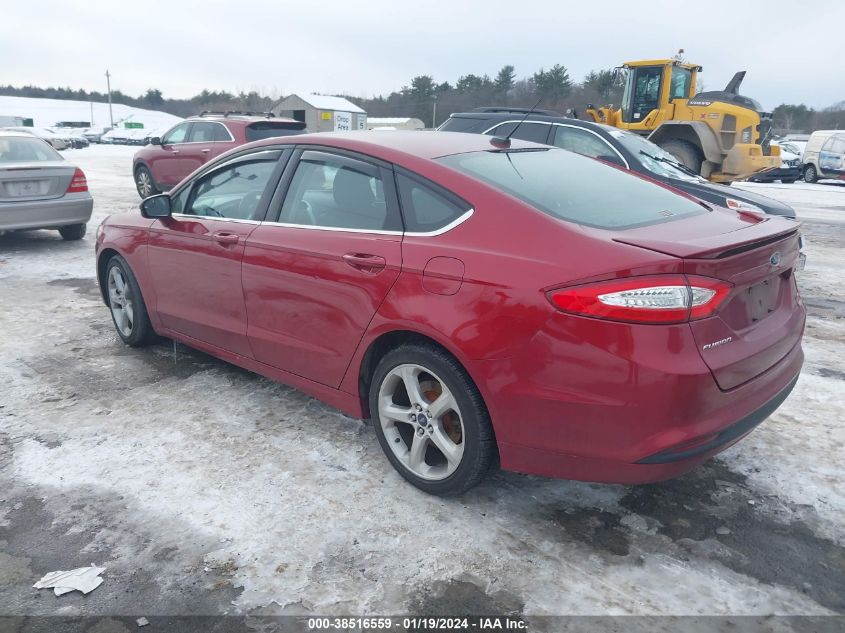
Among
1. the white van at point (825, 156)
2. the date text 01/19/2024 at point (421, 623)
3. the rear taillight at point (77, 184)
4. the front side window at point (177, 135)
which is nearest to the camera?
the date text 01/19/2024 at point (421, 623)

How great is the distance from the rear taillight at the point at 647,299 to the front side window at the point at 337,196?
3.29 ft

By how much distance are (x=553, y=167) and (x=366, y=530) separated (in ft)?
6.41

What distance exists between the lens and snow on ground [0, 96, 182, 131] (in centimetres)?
8624

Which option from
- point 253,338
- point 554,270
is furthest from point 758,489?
point 253,338

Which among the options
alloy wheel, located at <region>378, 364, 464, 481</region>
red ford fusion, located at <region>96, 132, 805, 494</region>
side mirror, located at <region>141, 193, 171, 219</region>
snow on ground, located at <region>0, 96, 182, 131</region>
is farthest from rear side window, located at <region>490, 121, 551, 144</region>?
snow on ground, located at <region>0, 96, 182, 131</region>

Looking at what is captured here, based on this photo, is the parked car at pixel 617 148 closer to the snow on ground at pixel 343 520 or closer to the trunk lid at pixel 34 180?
the snow on ground at pixel 343 520

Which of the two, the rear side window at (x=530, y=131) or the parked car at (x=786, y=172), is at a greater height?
the rear side window at (x=530, y=131)

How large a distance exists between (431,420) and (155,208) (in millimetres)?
2485

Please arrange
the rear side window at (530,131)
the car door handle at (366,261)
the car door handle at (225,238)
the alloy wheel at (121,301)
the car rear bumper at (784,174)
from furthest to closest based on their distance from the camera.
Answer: the car rear bumper at (784,174) → the rear side window at (530,131) → the alloy wheel at (121,301) → the car door handle at (225,238) → the car door handle at (366,261)

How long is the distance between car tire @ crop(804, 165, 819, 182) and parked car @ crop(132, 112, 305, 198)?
19.3 m

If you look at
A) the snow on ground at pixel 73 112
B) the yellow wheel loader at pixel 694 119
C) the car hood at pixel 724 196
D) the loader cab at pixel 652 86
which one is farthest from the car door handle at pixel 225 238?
the snow on ground at pixel 73 112

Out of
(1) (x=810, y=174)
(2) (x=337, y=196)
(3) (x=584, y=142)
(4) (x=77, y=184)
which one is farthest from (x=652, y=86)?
(2) (x=337, y=196)

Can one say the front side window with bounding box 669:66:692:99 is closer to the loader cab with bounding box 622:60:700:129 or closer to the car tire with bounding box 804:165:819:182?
the loader cab with bounding box 622:60:700:129

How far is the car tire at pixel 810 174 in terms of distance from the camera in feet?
75.5
